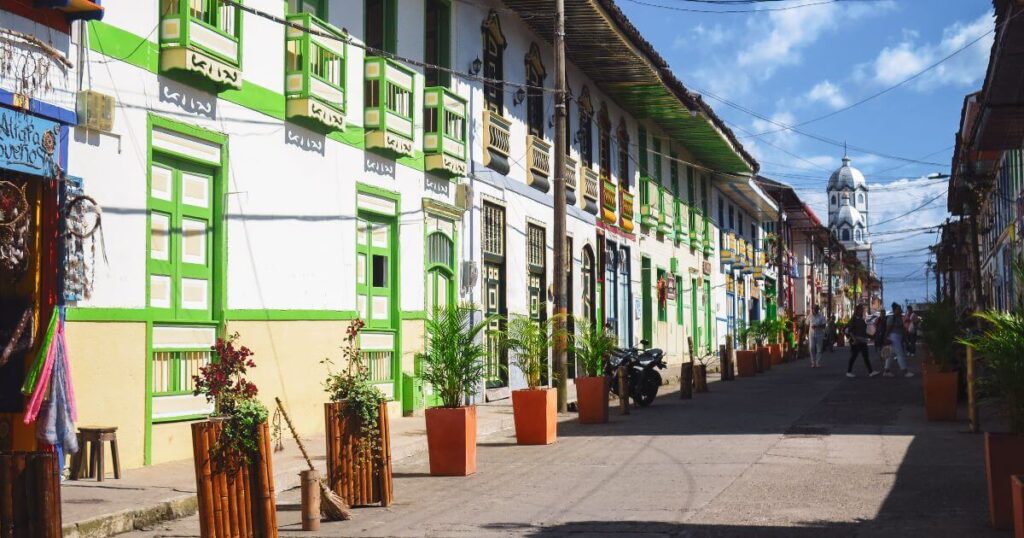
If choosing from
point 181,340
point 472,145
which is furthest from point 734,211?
point 181,340

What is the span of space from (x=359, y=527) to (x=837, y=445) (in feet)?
22.3

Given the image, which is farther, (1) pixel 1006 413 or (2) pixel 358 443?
(2) pixel 358 443

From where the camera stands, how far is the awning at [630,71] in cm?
2231

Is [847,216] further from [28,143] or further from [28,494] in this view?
[28,494]

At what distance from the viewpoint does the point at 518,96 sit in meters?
22.6

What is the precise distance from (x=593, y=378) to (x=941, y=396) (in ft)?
15.3

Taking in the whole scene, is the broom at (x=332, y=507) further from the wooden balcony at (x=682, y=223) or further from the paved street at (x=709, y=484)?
the wooden balcony at (x=682, y=223)

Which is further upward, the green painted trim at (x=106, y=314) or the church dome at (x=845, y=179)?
the church dome at (x=845, y=179)

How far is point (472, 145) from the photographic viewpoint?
788 inches

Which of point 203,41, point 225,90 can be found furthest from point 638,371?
point 203,41

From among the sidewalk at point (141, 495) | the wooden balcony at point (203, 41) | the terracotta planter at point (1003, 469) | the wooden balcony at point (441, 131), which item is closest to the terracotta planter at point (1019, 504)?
the terracotta planter at point (1003, 469)

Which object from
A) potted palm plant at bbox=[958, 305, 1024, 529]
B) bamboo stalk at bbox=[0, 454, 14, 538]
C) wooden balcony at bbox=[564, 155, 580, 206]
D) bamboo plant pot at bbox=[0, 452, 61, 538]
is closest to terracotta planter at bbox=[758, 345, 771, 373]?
wooden balcony at bbox=[564, 155, 580, 206]

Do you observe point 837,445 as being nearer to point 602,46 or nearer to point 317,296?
point 317,296

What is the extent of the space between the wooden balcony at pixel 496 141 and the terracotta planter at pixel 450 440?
9623 mm
